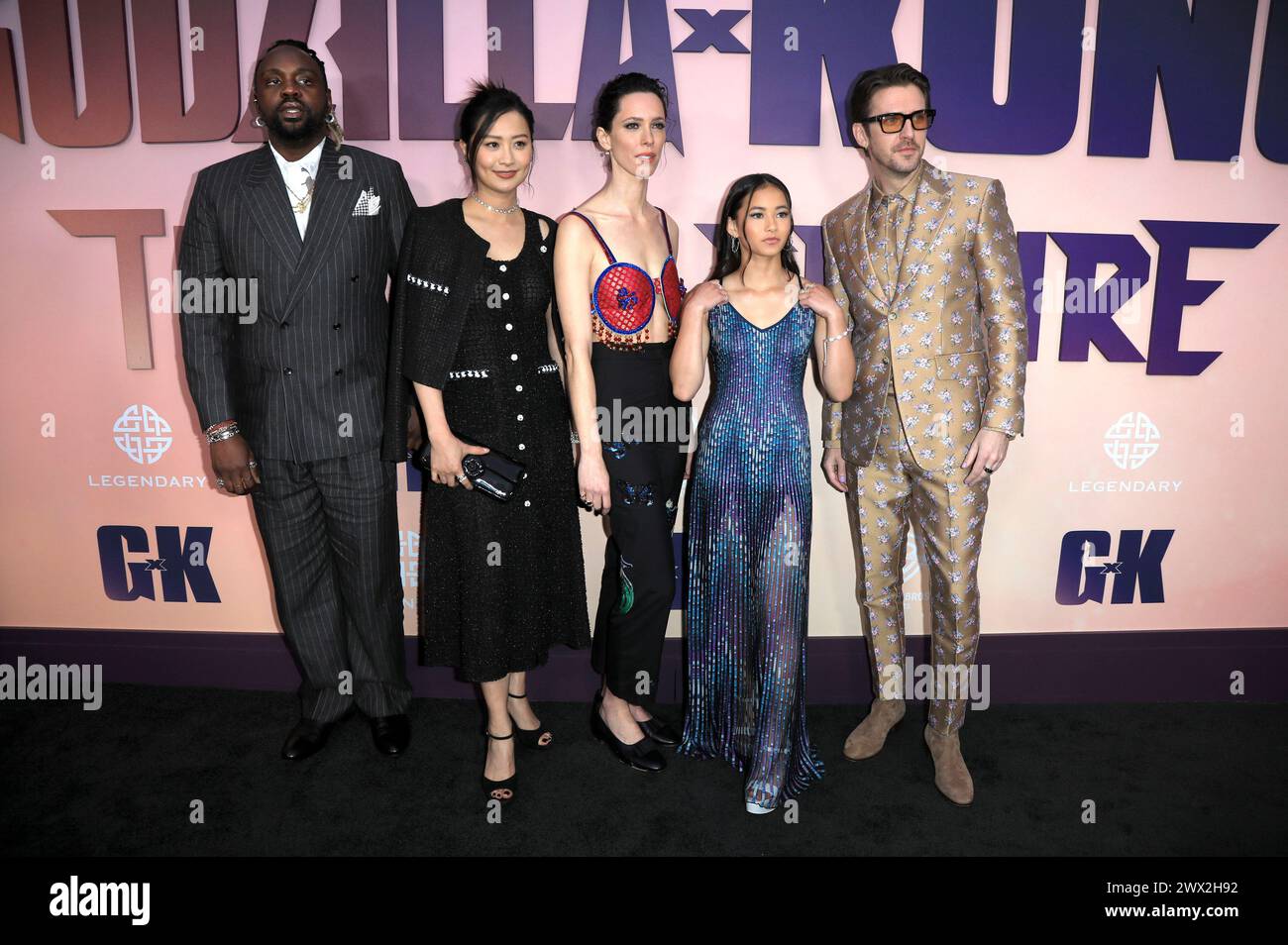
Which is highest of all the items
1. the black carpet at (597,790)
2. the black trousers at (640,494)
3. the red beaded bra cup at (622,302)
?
the red beaded bra cup at (622,302)

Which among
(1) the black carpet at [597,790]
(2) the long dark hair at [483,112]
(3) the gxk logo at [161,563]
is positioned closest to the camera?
(2) the long dark hair at [483,112]

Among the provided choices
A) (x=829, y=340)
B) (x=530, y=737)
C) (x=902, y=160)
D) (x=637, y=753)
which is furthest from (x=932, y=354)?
(x=530, y=737)

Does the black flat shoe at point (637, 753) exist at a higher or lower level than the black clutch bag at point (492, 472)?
lower

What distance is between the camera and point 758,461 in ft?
7.99

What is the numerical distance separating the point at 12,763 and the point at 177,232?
6.77ft

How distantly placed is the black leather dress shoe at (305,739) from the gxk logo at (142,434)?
1338mm

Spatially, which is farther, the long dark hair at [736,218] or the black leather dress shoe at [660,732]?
the black leather dress shoe at [660,732]

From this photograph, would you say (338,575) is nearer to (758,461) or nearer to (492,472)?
(492,472)

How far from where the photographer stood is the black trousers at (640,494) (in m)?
2.51

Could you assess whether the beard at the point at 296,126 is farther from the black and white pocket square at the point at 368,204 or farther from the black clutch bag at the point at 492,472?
the black clutch bag at the point at 492,472
